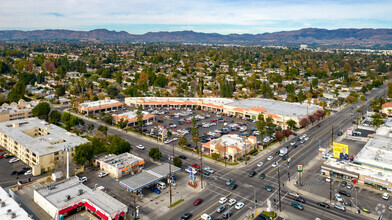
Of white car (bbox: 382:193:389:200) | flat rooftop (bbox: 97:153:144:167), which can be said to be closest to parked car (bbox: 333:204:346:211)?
white car (bbox: 382:193:389:200)

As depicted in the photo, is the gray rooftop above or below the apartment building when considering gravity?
below

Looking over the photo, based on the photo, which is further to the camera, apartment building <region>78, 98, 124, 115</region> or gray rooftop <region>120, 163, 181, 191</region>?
apartment building <region>78, 98, 124, 115</region>

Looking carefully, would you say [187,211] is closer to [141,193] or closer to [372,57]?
[141,193]

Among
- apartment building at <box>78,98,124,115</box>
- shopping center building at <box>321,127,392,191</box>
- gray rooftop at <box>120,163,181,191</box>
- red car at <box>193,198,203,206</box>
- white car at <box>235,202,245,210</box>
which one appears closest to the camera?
white car at <box>235,202,245,210</box>

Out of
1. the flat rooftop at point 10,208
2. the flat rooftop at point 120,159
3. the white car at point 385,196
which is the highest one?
the flat rooftop at point 120,159

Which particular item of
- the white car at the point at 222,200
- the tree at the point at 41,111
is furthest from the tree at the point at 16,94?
the white car at the point at 222,200

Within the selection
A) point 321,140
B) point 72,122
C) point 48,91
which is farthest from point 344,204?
point 48,91

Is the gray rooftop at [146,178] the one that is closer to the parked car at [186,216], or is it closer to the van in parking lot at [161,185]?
the van in parking lot at [161,185]

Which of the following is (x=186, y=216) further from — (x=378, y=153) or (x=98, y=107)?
(x=98, y=107)

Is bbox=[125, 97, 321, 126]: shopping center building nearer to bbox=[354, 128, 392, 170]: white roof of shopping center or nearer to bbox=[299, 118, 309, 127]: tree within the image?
bbox=[299, 118, 309, 127]: tree
